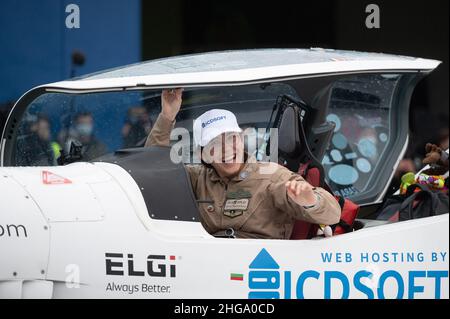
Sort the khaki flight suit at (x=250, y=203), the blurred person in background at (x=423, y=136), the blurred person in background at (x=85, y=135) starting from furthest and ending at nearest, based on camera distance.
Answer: the blurred person in background at (x=423, y=136), the blurred person in background at (x=85, y=135), the khaki flight suit at (x=250, y=203)

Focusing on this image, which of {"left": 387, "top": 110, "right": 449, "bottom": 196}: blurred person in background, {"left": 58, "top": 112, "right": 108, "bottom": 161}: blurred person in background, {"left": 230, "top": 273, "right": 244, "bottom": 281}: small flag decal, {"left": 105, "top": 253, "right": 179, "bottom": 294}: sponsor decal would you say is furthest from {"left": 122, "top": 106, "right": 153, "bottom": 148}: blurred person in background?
{"left": 387, "top": 110, "right": 449, "bottom": 196}: blurred person in background

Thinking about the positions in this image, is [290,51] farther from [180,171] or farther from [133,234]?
[133,234]

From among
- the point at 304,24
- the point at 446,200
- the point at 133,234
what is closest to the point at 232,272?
the point at 133,234

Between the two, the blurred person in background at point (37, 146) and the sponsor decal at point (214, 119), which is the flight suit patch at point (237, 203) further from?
the blurred person in background at point (37, 146)

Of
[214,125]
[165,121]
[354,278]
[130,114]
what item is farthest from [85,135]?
[354,278]

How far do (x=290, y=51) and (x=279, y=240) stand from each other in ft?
3.42

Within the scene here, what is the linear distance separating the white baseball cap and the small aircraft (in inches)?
4.0

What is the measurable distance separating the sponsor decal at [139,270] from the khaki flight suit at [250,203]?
31cm

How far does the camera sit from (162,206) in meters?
2.84

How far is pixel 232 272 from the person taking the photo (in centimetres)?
275

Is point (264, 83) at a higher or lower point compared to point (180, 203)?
higher

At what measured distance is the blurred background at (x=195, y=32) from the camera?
7.40 meters

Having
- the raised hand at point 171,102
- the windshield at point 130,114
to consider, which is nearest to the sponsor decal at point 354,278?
the windshield at point 130,114

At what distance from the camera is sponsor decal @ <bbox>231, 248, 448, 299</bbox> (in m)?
2.78
